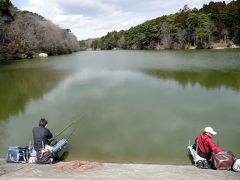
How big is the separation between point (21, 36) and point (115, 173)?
69.6 meters

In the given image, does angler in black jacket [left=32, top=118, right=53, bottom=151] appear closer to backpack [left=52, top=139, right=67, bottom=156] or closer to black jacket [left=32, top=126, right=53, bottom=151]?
black jacket [left=32, top=126, right=53, bottom=151]

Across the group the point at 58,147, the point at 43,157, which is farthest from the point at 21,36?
the point at 43,157

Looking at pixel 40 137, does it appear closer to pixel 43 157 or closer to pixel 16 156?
pixel 43 157

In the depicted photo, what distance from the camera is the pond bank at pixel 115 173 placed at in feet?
25.5

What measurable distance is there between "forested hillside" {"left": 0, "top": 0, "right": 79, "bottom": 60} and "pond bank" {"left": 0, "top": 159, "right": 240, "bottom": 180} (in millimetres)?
60366

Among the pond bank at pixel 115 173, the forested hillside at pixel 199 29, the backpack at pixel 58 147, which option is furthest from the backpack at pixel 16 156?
the forested hillside at pixel 199 29

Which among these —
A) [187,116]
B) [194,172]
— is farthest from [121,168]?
[187,116]

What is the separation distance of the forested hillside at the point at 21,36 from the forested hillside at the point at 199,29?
36808 millimetres

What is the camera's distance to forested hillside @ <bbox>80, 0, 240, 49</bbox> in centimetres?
9062

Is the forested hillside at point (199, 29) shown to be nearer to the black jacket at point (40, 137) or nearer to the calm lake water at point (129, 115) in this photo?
the calm lake water at point (129, 115)

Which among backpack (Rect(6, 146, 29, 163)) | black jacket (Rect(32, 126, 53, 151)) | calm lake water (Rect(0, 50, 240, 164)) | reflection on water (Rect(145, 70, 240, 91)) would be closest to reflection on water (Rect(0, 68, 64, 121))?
calm lake water (Rect(0, 50, 240, 164))

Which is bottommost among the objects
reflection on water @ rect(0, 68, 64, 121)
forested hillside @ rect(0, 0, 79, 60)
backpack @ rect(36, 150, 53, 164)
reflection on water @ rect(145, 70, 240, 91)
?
backpack @ rect(36, 150, 53, 164)

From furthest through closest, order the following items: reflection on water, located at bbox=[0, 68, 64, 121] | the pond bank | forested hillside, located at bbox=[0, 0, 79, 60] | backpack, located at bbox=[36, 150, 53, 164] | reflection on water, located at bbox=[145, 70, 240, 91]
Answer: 1. forested hillside, located at bbox=[0, 0, 79, 60]
2. reflection on water, located at bbox=[145, 70, 240, 91]
3. reflection on water, located at bbox=[0, 68, 64, 121]
4. backpack, located at bbox=[36, 150, 53, 164]
5. the pond bank

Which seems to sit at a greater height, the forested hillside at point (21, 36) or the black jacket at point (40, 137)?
the forested hillside at point (21, 36)
